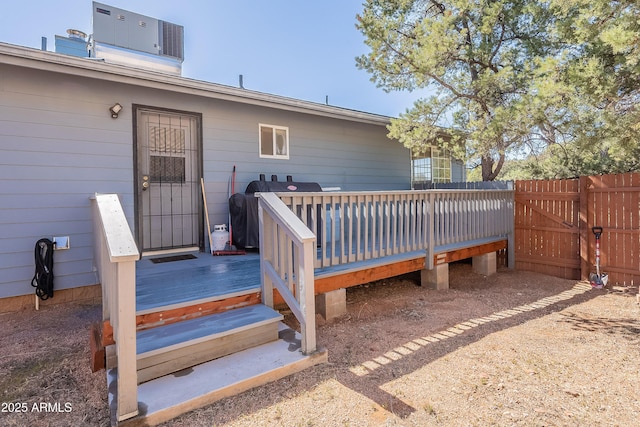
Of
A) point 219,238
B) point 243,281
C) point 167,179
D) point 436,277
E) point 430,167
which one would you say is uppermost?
point 430,167

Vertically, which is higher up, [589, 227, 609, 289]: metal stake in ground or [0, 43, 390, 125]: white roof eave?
[0, 43, 390, 125]: white roof eave

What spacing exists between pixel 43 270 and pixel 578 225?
7.46 meters

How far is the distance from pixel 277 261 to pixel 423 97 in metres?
5.70

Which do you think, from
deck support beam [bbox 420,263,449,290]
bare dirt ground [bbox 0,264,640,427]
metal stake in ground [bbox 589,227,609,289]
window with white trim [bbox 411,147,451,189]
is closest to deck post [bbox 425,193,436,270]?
deck support beam [bbox 420,263,449,290]

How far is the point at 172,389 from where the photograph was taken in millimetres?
2152

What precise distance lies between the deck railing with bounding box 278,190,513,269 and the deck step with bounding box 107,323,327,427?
1.06m

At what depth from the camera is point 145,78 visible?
14.4ft

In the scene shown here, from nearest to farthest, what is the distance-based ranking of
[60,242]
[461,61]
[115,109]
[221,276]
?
[221,276], [60,242], [115,109], [461,61]

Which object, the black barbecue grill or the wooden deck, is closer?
the wooden deck

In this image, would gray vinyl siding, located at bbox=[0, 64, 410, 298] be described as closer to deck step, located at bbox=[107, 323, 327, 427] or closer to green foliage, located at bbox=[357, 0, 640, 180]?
deck step, located at bbox=[107, 323, 327, 427]

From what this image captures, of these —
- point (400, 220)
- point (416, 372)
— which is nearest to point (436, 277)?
point (400, 220)

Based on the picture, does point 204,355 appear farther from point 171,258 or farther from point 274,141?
point 274,141

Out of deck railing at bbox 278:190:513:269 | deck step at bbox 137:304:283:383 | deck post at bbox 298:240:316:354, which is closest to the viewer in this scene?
deck step at bbox 137:304:283:383

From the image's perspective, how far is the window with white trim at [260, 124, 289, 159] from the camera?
5.83m
